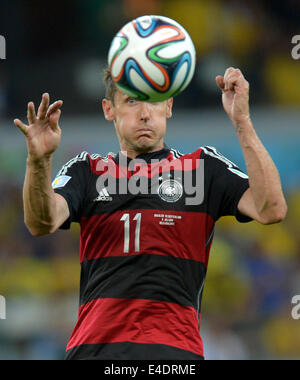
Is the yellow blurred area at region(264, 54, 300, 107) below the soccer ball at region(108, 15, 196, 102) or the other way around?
the other way around

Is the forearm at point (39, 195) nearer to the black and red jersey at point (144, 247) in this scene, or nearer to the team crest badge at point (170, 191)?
the black and red jersey at point (144, 247)

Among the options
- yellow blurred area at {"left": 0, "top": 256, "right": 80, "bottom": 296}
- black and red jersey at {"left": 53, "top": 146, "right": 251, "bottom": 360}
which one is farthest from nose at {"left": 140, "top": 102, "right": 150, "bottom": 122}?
yellow blurred area at {"left": 0, "top": 256, "right": 80, "bottom": 296}

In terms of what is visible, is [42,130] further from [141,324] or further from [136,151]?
[141,324]

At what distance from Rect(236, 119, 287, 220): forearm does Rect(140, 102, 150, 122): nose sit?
678 millimetres

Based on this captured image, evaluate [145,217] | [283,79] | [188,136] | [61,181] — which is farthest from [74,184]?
[283,79]

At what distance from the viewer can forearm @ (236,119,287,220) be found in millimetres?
4699

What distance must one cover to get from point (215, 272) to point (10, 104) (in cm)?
494

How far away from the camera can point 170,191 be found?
498cm

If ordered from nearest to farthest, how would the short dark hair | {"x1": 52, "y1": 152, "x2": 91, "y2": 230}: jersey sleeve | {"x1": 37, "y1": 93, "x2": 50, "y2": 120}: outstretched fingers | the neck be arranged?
{"x1": 37, "y1": 93, "x2": 50, "y2": 120}: outstretched fingers
{"x1": 52, "y1": 152, "x2": 91, "y2": 230}: jersey sleeve
the neck
the short dark hair

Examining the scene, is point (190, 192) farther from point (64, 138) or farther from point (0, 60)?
point (0, 60)

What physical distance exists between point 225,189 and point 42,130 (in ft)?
4.09

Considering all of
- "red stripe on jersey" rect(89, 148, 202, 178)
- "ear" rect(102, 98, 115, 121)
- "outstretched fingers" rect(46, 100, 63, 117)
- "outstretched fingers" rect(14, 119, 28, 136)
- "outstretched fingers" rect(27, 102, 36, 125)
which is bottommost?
"red stripe on jersey" rect(89, 148, 202, 178)

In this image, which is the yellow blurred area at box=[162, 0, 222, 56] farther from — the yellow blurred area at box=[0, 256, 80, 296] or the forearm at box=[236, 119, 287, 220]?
the forearm at box=[236, 119, 287, 220]

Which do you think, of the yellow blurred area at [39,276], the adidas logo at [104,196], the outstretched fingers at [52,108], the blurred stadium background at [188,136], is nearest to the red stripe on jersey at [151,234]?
the adidas logo at [104,196]
